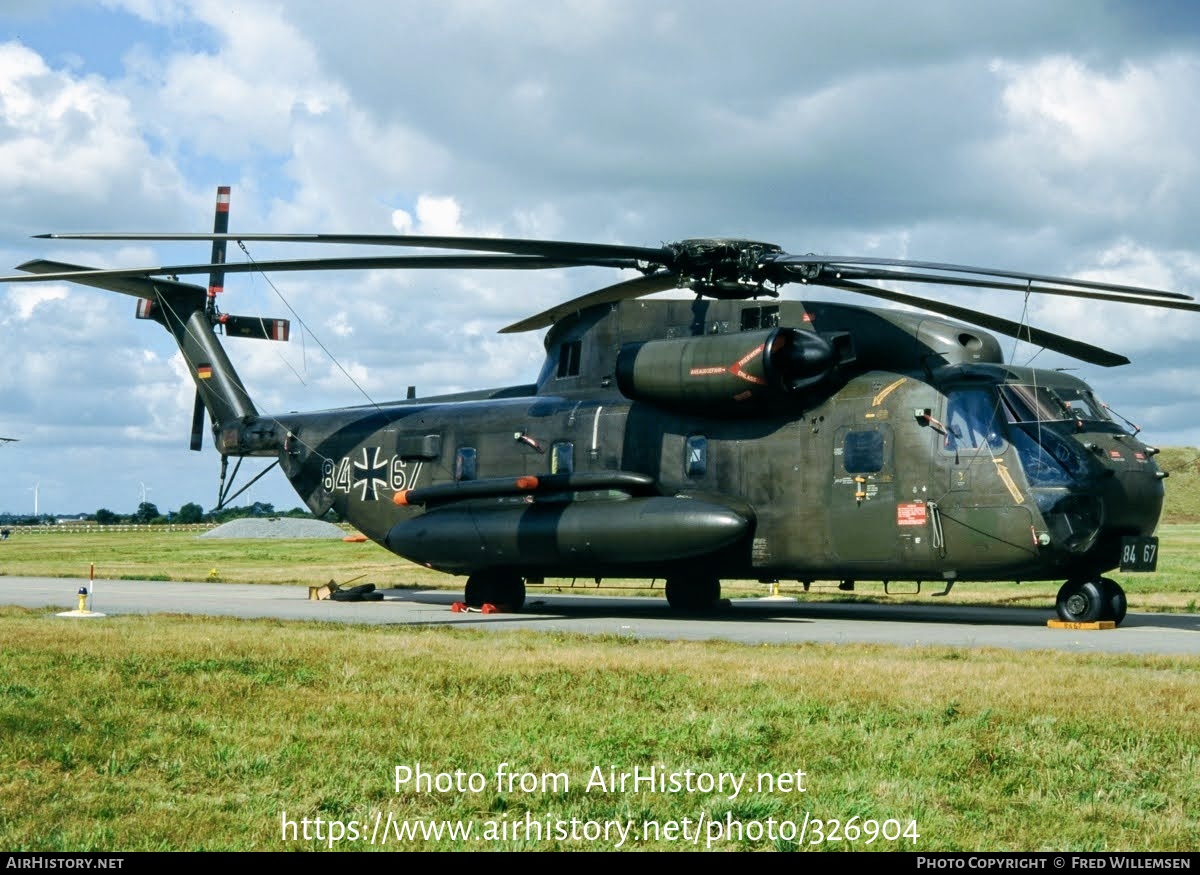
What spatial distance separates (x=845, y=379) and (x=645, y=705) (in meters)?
10.4

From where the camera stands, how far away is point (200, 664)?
1216 centimetres

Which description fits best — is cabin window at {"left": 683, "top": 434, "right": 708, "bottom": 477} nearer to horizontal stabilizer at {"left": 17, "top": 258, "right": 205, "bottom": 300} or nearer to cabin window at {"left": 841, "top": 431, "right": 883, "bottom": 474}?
cabin window at {"left": 841, "top": 431, "right": 883, "bottom": 474}

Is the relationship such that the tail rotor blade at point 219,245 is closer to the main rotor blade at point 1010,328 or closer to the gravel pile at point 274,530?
the main rotor blade at point 1010,328

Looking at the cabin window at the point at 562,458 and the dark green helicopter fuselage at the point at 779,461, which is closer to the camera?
the dark green helicopter fuselage at the point at 779,461

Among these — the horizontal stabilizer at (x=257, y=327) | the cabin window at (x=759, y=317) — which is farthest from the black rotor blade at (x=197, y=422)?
the cabin window at (x=759, y=317)

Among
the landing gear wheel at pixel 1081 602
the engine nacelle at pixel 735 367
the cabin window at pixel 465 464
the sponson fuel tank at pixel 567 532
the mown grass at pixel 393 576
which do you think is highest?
the engine nacelle at pixel 735 367

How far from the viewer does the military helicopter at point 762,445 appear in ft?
58.2

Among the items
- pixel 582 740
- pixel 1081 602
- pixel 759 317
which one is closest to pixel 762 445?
pixel 759 317

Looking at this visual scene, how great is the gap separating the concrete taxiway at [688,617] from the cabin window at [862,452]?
7.70 ft

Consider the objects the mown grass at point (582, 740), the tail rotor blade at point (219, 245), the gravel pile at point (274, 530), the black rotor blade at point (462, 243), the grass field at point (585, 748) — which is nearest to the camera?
the grass field at point (585, 748)

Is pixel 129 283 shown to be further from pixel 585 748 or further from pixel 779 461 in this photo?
pixel 585 748

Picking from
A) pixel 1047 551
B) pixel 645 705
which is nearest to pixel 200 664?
pixel 645 705
